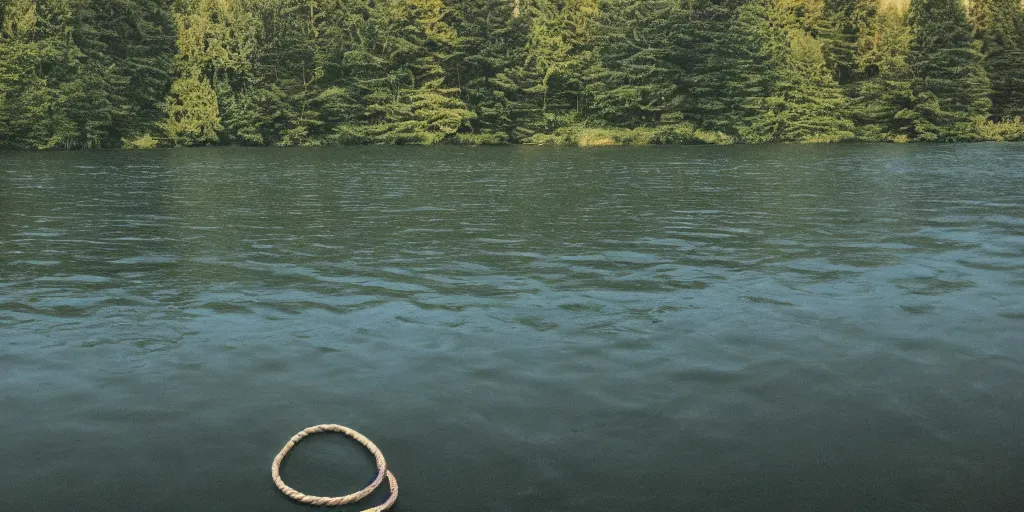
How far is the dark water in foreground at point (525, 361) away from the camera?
670 centimetres

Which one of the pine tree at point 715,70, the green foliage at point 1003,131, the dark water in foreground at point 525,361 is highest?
the pine tree at point 715,70

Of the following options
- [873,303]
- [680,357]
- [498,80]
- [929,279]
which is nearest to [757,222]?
[929,279]

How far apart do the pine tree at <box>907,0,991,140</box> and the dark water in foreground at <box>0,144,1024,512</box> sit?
52.5 meters

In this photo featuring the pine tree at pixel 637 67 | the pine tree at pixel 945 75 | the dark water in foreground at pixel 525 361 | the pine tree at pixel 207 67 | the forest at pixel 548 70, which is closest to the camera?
the dark water in foreground at pixel 525 361

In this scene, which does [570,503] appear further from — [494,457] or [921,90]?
[921,90]

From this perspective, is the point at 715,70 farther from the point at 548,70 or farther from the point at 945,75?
the point at 945,75

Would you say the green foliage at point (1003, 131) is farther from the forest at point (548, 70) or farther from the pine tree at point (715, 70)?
the pine tree at point (715, 70)

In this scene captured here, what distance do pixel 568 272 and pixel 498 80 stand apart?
5901cm

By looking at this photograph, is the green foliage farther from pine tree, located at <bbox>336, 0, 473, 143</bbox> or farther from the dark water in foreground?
the dark water in foreground

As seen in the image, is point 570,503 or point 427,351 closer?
point 570,503

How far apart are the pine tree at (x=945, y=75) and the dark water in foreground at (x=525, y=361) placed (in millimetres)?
52465

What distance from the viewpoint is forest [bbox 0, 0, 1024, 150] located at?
224 feet

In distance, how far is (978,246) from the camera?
55.9 ft

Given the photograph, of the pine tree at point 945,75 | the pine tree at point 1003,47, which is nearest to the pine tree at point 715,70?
the pine tree at point 945,75
